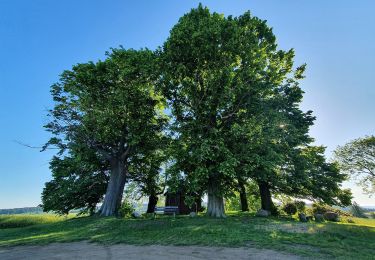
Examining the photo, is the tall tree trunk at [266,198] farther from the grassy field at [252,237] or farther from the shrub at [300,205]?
the grassy field at [252,237]

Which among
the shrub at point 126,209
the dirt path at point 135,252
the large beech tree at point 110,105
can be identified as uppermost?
the large beech tree at point 110,105

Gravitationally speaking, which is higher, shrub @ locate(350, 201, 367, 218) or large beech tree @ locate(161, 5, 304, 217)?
large beech tree @ locate(161, 5, 304, 217)

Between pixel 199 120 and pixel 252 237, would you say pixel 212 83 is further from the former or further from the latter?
pixel 252 237

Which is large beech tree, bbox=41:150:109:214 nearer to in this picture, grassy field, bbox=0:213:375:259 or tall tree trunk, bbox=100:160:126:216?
tall tree trunk, bbox=100:160:126:216

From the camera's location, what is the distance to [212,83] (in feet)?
65.7

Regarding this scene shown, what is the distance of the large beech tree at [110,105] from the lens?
23.1 metres

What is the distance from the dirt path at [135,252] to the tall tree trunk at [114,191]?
12371 millimetres

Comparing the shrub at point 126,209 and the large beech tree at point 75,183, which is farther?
the shrub at point 126,209

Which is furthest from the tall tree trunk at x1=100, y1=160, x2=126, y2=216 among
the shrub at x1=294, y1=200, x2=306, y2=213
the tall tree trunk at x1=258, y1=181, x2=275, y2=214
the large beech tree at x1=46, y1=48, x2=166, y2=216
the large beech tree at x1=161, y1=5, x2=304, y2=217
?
the shrub at x1=294, y1=200, x2=306, y2=213

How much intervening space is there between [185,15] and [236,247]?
19569 millimetres

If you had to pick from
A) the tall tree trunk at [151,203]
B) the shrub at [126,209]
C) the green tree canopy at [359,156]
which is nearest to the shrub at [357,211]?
the green tree canopy at [359,156]

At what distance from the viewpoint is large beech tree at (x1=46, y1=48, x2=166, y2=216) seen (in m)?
23.1

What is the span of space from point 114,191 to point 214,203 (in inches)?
431

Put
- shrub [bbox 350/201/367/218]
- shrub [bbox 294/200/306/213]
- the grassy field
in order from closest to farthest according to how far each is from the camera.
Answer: the grassy field → shrub [bbox 294/200/306/213] → shrub [bbox 350/201/367/218]
